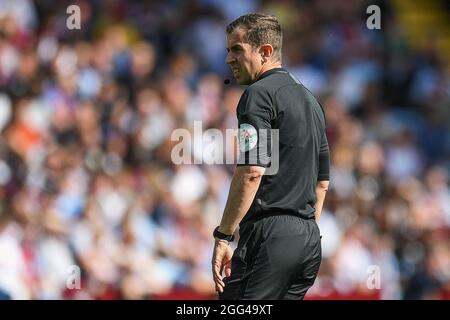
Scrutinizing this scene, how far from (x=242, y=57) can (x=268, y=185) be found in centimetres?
61

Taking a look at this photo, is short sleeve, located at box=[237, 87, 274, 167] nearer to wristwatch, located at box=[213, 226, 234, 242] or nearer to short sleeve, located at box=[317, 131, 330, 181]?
wristwatch, located at box=[213, 226, 234, 242]

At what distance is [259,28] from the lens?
4.34 meters

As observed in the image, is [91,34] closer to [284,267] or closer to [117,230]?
[117,230]

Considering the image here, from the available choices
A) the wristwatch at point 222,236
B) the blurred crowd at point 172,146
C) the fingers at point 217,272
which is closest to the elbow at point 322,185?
the wristwatch at point 222,236

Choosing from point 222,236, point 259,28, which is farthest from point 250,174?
point 259,28

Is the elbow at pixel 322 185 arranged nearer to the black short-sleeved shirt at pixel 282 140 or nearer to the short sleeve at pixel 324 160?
the short sleeve at pixel 324 160

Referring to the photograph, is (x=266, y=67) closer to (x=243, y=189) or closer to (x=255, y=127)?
(x=255, y=127)

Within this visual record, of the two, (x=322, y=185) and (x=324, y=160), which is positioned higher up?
(x=324, y=160)

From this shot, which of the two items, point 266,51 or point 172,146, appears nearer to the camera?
point 266,51

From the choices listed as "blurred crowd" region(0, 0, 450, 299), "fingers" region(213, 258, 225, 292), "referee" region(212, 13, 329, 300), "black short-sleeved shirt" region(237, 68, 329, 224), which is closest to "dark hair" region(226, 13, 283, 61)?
"referee" region(212, 13, 329, 300)

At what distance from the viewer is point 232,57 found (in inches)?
173

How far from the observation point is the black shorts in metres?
4.25

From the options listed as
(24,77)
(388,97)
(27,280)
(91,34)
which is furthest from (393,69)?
(27,280)

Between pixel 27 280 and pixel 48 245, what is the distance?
41 cm
